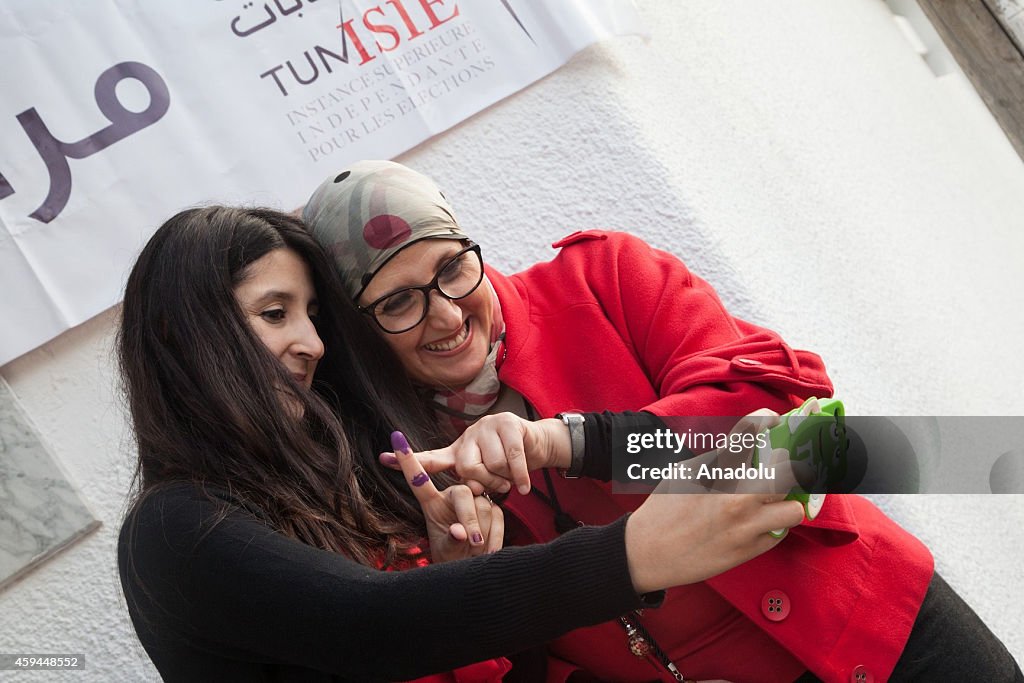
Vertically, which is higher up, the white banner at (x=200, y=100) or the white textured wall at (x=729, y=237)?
the white banner at (x=200, y=100)

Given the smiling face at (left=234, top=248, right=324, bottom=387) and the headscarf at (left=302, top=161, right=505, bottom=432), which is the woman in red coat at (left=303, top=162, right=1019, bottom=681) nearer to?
the headscarf at (left=302, top=161, right=505, bottom=432)

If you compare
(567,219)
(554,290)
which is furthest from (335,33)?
(554,290)

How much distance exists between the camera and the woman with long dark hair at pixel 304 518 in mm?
1044

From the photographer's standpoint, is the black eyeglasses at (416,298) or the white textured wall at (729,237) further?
the white textured wall at (729,237)

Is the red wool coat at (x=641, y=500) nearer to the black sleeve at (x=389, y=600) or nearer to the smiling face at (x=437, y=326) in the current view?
the smiling face at (x=437, y=326)

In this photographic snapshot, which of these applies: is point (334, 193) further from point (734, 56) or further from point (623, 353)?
point (734, 56)

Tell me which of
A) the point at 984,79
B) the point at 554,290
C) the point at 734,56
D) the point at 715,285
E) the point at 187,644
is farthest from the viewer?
the point at 734,56

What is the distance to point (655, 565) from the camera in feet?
3.34

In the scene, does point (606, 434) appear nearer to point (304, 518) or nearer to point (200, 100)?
point (304, 518)

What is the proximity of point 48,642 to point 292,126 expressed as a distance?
1314mm

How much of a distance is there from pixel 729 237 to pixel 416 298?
40.3 inches

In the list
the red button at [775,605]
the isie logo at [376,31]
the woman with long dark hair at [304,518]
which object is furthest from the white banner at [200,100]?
the red button at [775,605]

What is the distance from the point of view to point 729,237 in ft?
7.68

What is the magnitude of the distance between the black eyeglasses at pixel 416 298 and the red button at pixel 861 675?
86 cm
